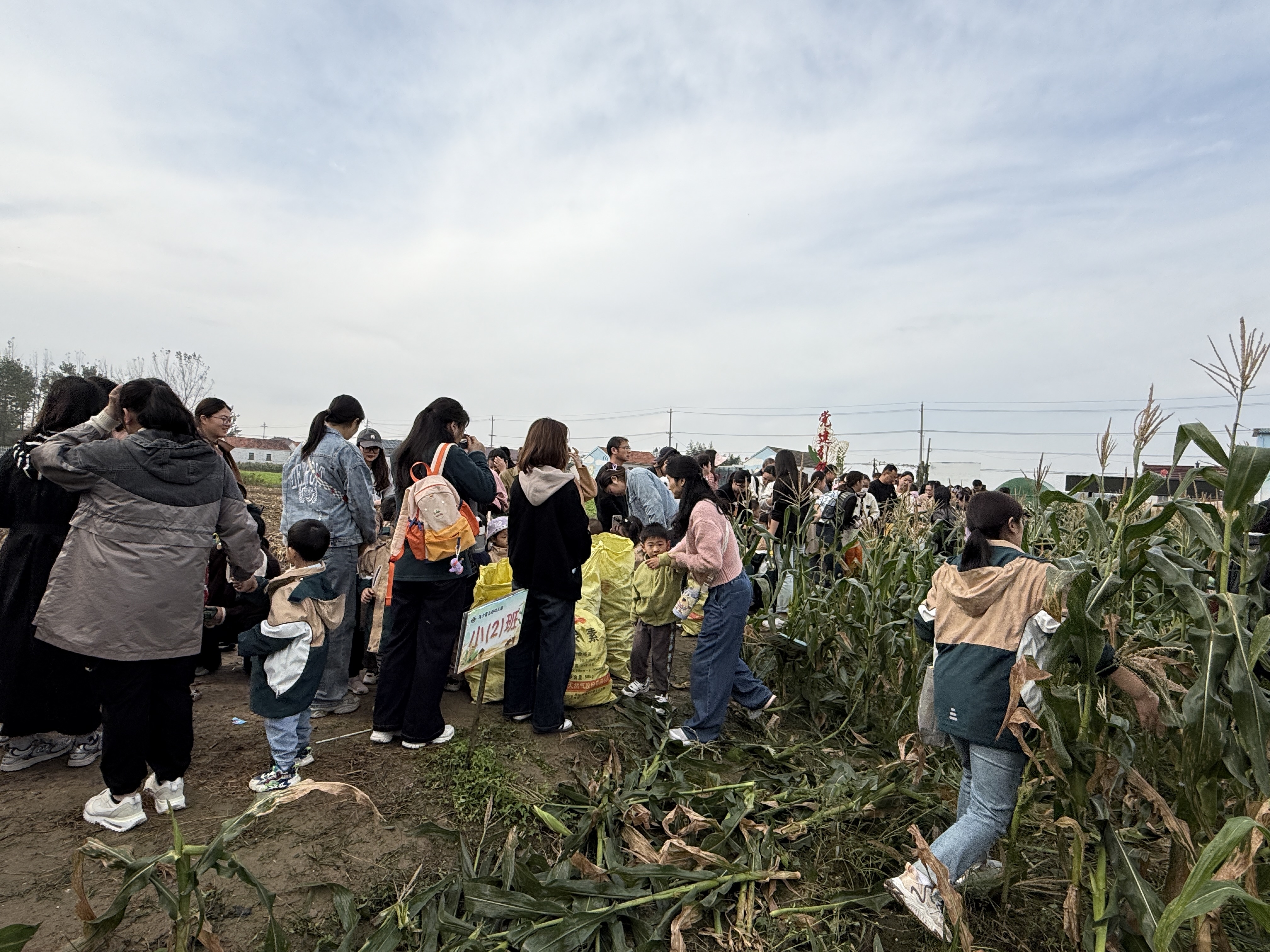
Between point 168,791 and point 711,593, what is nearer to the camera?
point 168,791

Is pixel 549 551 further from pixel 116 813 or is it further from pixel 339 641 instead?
pixel 116 813

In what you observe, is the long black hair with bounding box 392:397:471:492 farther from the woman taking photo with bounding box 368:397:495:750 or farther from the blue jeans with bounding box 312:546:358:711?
the blue jeans with bounding box 312:546:358:711

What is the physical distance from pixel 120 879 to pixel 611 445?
18.8ft

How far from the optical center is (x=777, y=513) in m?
7.71

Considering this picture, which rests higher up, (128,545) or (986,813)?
(128,545)

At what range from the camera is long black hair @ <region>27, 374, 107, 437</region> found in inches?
133

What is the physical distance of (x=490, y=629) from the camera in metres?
3.83

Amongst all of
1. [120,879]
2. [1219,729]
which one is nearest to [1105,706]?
[1219,729]

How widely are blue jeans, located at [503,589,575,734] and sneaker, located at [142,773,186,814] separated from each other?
176cm

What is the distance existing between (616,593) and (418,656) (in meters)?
1.82

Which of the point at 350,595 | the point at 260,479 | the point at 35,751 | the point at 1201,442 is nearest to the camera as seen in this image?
the point at 1201,442

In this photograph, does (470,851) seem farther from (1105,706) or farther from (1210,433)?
(1210,433)

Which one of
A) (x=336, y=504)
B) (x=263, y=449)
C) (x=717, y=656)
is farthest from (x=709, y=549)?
(x=263, y=449)

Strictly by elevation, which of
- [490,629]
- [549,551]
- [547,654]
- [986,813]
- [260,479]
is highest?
[549,551]
